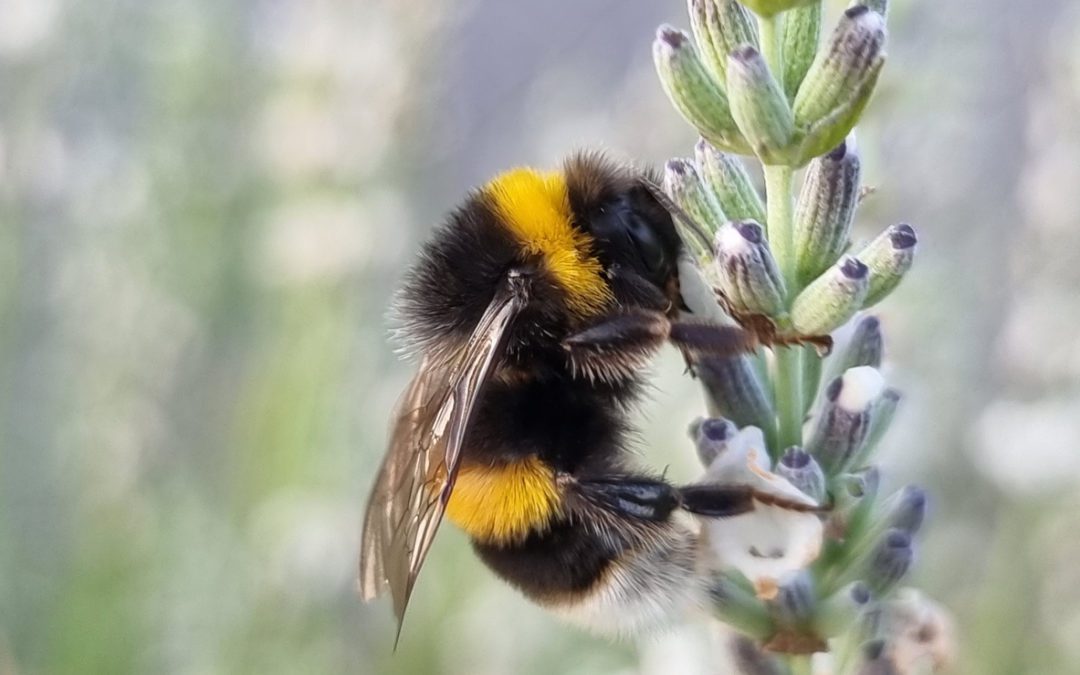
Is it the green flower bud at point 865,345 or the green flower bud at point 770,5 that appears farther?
the green flower bud at point 865,345

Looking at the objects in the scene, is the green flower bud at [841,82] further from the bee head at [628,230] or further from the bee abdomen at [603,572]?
the bee abdomen at [603,572]

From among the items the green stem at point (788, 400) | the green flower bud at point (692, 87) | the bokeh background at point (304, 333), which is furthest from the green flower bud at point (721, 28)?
the bokeh background at point (304, 333)

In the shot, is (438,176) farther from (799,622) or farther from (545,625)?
(799,622)

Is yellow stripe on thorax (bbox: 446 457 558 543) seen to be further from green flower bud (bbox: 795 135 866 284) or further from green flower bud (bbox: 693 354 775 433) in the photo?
green flower bud (bbox: 795 135 866 284)

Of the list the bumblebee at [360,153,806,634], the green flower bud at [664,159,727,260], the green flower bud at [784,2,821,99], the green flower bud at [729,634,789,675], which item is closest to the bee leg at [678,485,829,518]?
the bumblebee at [360,153,806,634]

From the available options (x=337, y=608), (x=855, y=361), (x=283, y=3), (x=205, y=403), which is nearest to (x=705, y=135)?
(x=855, y=361)

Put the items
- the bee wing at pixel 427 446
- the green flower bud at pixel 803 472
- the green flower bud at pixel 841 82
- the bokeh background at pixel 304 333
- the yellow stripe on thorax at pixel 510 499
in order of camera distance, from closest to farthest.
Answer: the green flower bud at pixel 841 82
the green flower bud at pixel 803 472
the bee wing at pixel 427 446
the yellow stripe on thorax at pixel 510 499
the bokeh background at pixel 304 333
